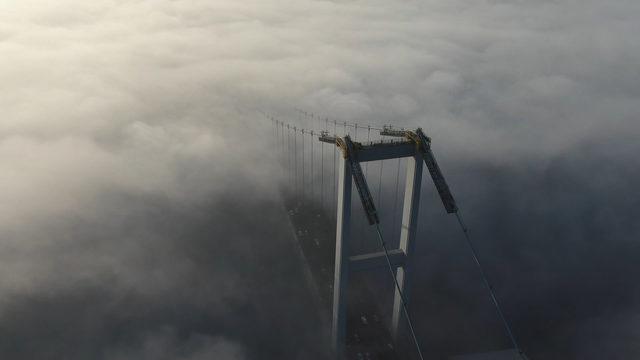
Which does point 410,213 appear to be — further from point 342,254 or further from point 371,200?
point 342,254

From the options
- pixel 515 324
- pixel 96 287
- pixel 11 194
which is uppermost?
pixel 11 194

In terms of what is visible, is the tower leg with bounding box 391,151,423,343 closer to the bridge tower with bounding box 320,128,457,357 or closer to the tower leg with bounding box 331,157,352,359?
the bridge tower with bounding box 320,128,457,357

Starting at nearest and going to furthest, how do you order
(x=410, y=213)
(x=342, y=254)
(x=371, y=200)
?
1. (x=371, y=200)
2. (x=342, y=254)
3. (x=410, y=213)

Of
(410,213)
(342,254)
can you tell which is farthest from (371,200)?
(342,254)

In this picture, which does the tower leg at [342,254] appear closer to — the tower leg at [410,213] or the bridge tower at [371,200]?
the bridge tower at [371,200]

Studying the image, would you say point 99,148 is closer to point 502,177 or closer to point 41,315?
point 41,315

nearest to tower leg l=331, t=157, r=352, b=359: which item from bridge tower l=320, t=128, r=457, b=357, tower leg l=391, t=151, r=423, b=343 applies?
bridge tower l=320, t=128, r=457, b=357

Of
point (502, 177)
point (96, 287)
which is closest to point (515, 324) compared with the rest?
point (502, 177)

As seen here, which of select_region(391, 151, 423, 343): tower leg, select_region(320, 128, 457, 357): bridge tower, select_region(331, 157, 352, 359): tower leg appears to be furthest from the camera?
Result: select_region(391, 151, 423, 343): tower leg
